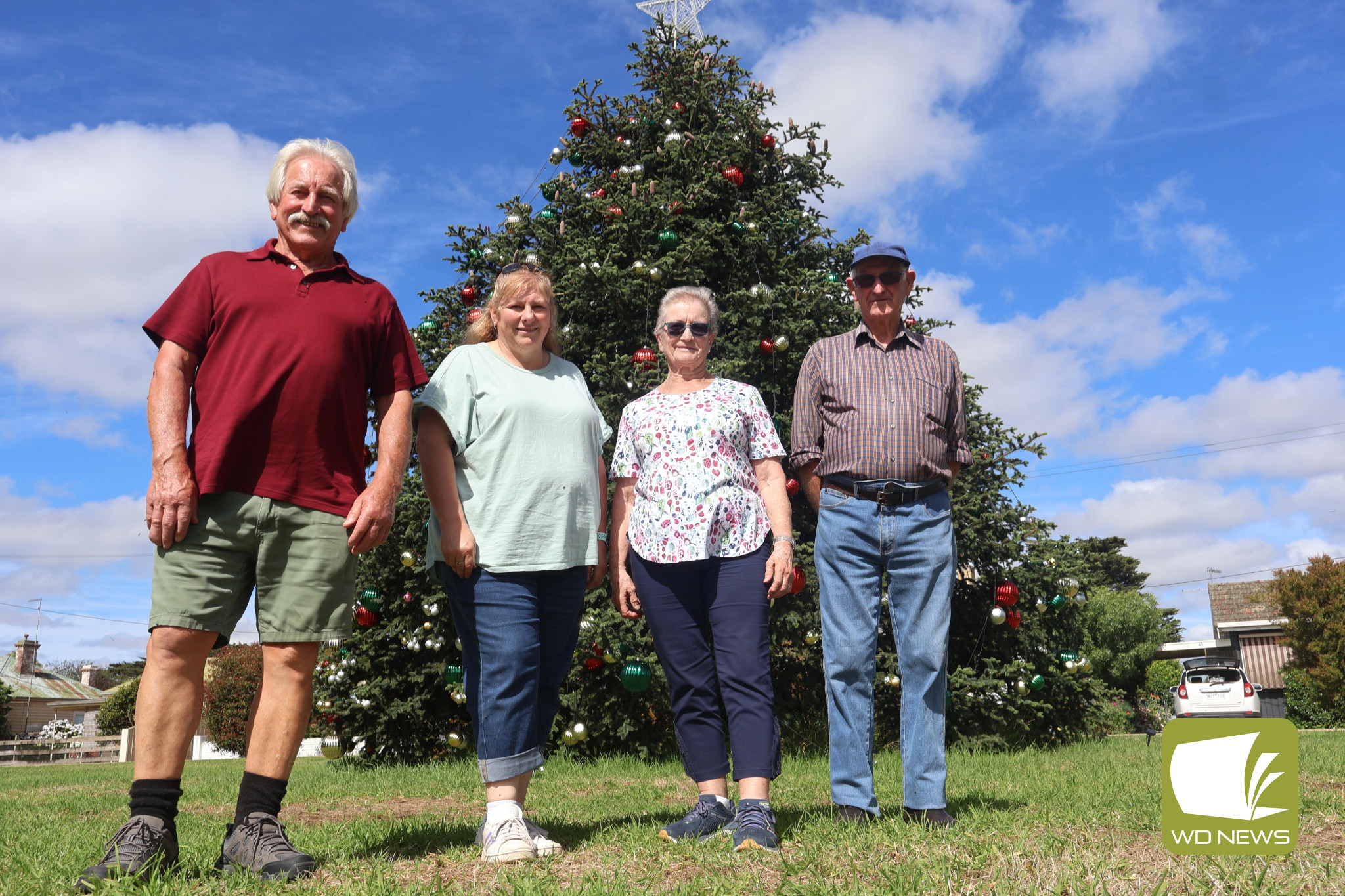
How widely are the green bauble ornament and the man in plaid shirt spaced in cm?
312

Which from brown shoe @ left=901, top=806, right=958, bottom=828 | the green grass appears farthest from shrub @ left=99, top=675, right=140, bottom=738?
brown shoe @ left=901, top=806, right=958, bottom=828

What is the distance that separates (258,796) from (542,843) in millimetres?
838

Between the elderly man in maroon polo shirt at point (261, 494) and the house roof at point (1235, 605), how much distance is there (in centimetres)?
3335

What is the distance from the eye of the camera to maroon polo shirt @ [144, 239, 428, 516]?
2539 mm

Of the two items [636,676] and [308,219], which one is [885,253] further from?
[636,676]

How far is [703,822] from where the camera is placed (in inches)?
115

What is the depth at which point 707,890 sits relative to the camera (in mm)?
2170

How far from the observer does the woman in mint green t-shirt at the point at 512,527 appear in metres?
2.85

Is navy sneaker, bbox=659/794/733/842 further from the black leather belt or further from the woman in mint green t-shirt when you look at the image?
the black leather belt

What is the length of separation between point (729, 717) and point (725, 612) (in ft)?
1.18

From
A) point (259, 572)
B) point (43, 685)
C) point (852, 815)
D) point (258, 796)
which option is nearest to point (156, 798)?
point (258, 796)

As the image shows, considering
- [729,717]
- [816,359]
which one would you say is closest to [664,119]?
[816,359]

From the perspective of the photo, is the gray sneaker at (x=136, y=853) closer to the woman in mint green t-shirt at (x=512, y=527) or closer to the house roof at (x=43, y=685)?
the woman in mint green t-shirt at (x=512, y=527)

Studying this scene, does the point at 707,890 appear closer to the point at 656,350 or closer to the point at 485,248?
the point at 656,350
